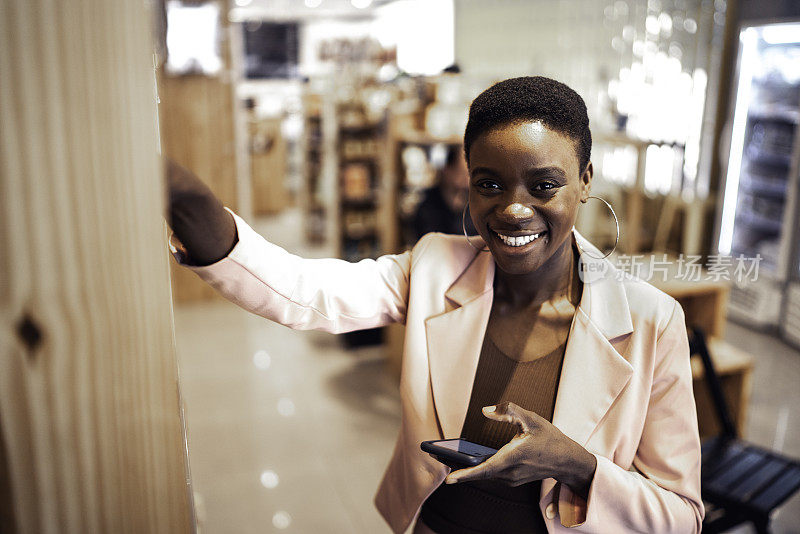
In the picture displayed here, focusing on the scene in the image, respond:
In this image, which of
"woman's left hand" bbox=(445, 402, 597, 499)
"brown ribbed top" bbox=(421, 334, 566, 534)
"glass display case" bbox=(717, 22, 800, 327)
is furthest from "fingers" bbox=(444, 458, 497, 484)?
"glass display case" bbox=(717, 22, 800, 327)

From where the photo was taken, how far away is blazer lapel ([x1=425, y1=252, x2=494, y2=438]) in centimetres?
116

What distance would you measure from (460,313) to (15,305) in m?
0.83

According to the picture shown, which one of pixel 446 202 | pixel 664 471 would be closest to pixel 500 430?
pixel 664 471

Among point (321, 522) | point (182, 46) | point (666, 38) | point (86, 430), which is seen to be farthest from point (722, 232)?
point (86, 430)

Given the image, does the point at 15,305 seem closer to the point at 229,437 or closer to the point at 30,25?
the point at 30,25

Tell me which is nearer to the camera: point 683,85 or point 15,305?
point 15,305

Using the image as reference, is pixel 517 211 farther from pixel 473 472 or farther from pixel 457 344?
pixel 473 472

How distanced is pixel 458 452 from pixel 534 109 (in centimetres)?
56

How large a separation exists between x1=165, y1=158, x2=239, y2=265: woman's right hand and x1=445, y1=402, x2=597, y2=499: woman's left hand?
47 cm

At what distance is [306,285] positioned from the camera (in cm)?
113

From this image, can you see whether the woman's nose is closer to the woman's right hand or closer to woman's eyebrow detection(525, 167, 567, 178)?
woman's eyebrow detection(525, 167, 567, 178)

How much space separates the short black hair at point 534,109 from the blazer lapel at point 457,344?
11.6 inches

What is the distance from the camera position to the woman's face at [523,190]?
1010mm

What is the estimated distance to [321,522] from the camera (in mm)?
2814
